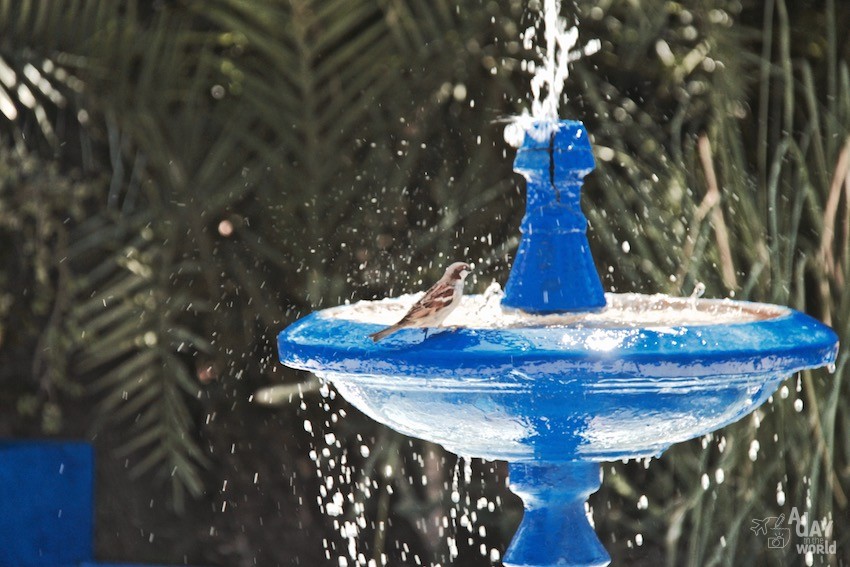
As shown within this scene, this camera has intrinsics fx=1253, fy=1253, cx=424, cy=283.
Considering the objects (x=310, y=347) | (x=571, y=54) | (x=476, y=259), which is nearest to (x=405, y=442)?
(x=476, y=259)

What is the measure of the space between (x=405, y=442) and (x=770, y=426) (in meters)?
1.24

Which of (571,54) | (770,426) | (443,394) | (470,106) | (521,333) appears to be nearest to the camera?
(521,333)

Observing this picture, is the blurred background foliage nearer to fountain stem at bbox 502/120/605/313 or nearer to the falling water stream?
the falling water stream

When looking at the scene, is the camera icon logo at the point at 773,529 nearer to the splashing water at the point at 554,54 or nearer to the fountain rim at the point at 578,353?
the fountain rim at the point at 578,353

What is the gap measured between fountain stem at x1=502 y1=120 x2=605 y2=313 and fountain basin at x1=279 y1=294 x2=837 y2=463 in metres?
0.04

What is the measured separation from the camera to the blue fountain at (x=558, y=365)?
5.38ft

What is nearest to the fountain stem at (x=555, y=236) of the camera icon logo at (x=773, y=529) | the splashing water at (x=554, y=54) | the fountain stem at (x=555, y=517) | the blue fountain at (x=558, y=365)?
the blue fountain at (x=558, y=365)

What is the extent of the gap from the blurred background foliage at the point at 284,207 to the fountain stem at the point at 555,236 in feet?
2.79

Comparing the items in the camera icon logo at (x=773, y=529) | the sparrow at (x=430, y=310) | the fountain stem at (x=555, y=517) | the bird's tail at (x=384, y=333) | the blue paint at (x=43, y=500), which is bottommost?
the blue paint at (x=43, y=500)

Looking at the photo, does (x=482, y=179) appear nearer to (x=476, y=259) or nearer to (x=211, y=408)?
(x=476, y=259)

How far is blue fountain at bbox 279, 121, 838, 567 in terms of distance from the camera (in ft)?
5.38

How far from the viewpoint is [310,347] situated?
181 centimetres

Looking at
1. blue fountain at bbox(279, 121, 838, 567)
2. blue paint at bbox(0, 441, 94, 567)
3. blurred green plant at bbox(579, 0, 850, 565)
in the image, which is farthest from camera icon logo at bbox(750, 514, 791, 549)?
blue paint at bbox(0, 441, 94, 567)

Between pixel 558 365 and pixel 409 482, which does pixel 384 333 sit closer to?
pixel 558 365
